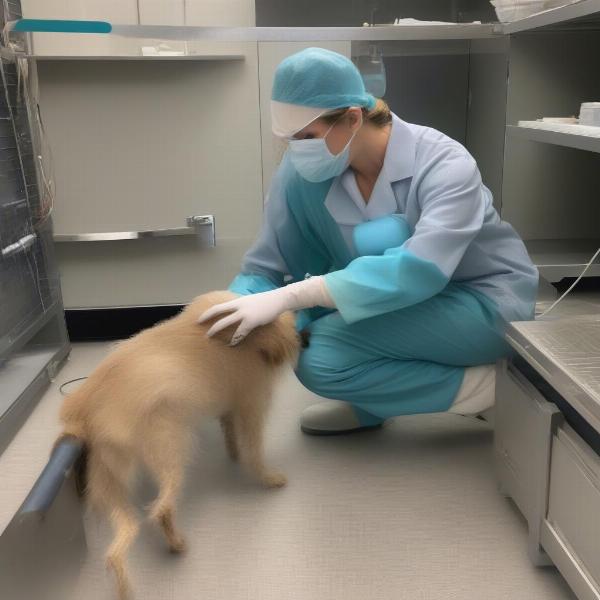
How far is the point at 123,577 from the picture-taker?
3.28 feet

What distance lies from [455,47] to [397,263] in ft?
3.83

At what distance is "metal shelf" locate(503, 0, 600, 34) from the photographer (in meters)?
1.49

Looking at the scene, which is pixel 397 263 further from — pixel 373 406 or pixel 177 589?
Result: pixel 177 589

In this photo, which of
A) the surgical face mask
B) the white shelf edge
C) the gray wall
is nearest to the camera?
the surgical face mask

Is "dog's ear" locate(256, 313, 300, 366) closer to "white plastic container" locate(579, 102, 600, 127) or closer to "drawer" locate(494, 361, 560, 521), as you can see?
"drawer" locate(494, 361, 560, 521)

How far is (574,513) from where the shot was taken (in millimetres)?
967

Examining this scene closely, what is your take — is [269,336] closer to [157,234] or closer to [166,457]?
[166,457]

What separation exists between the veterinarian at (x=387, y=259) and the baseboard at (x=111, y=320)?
0.85 metres

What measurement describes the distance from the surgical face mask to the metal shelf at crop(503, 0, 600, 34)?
1.99ft

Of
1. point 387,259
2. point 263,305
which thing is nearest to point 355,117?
point 387,259

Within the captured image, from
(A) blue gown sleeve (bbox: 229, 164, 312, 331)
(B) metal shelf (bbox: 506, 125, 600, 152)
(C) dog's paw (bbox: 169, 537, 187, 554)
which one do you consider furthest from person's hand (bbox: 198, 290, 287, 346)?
(B) metal shelf (bbox: 506, 125, 600, 152)

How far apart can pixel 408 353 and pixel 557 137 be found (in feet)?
2.21

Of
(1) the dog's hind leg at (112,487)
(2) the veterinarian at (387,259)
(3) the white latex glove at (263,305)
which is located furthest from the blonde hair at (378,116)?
(1) the dog's hind leg at (112,487)

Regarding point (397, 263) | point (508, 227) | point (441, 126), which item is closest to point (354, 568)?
point (397, 263)
